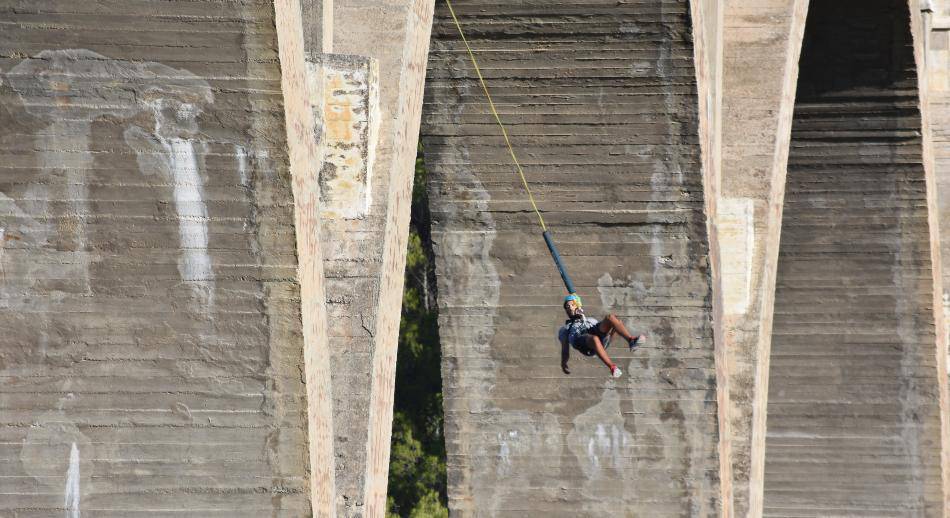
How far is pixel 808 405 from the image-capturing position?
54.5ft

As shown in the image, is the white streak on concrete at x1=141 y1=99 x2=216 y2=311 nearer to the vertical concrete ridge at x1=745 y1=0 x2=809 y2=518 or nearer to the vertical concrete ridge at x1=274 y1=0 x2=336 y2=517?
the vertical concrete ridge at x1=274 y1=0 x2=336 y2=517

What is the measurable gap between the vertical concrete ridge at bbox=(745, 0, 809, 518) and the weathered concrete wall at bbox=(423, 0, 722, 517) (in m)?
1.04

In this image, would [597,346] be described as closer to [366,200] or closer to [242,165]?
[366,200]

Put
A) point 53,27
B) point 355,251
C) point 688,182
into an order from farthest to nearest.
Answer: point 688,182 → point 355,251 → point 53,27

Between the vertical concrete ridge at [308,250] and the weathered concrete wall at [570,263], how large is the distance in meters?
3.99

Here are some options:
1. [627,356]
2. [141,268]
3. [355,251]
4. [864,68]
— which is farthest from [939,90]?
[141,268]

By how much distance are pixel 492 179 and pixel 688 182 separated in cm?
136

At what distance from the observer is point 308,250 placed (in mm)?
6578

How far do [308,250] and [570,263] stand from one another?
188 inches

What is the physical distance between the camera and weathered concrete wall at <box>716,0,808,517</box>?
39.0ft

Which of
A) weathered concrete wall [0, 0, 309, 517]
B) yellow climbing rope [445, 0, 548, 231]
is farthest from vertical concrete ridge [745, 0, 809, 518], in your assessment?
weathered concrete wall [0, 0, 309, 517]

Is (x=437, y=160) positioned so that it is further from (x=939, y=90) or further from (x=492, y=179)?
(x=939, y=90)

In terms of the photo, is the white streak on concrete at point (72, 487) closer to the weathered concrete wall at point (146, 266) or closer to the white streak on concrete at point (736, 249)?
the weathered concrete wall at point (146, 266)

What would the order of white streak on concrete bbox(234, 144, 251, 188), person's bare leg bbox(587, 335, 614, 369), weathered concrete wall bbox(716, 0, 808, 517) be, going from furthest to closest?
weathered concrete wall bbox(716, 0, 808, 517), person's bare leg bbox(587, 335, 614, 369), white streak on concrete bbox(234, 144, 251, 188)
